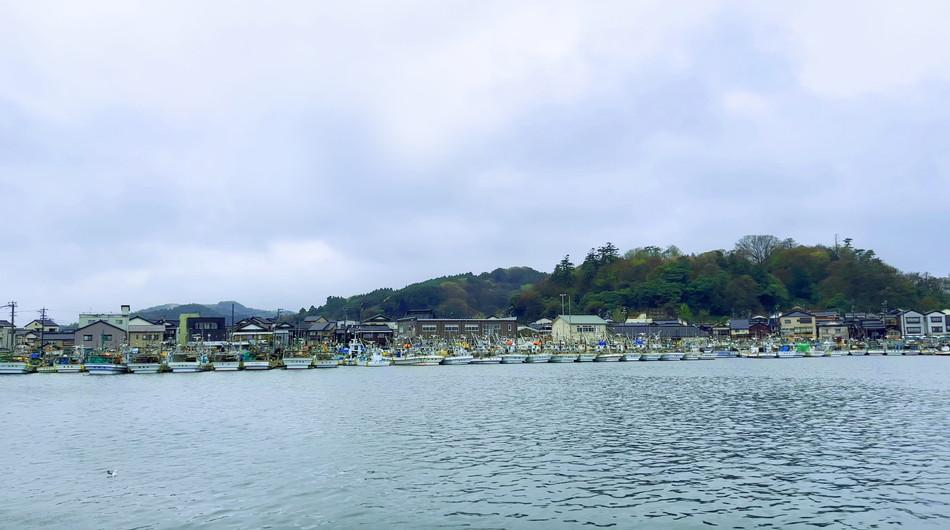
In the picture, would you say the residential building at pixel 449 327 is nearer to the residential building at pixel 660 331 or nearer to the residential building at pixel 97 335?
the residential building at pixel 660 331

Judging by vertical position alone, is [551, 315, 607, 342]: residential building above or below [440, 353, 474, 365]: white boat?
above

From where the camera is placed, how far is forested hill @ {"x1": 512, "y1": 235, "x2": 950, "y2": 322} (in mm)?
133625

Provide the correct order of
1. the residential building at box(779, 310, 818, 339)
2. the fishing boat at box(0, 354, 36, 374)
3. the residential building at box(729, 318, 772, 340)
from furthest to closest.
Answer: the residential building at box(729, 318, 772, 340), the residential building at box(779, 310, 818, 339), the fishing boat at box(0, 354, 36, 374)

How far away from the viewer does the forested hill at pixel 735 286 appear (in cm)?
13362

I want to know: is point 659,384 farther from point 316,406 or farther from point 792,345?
point 792,345

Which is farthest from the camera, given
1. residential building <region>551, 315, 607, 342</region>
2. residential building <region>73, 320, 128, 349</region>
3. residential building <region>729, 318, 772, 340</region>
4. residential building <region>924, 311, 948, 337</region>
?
residential building <region>729, 318, 772, 340</region>

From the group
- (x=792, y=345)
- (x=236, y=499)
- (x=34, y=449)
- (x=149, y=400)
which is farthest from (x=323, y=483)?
(x=792, y=345)

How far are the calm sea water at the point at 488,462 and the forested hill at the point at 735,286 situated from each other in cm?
10098

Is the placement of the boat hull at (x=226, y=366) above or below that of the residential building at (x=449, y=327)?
below

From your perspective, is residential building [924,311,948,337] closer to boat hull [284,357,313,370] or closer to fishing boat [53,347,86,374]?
boat hull [284,357,313,370]

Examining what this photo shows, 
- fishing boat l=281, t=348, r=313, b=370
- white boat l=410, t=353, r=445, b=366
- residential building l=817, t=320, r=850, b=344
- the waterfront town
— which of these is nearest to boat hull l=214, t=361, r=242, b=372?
fishing boat l=281, t=348, r=313, b=370

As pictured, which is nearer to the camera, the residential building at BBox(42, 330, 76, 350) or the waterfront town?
the residential building at BBox(42, 330, 76, 350)

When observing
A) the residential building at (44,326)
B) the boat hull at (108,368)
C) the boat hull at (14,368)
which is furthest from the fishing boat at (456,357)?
the residential building at (44,326)

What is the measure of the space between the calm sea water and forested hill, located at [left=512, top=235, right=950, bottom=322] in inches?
3976
